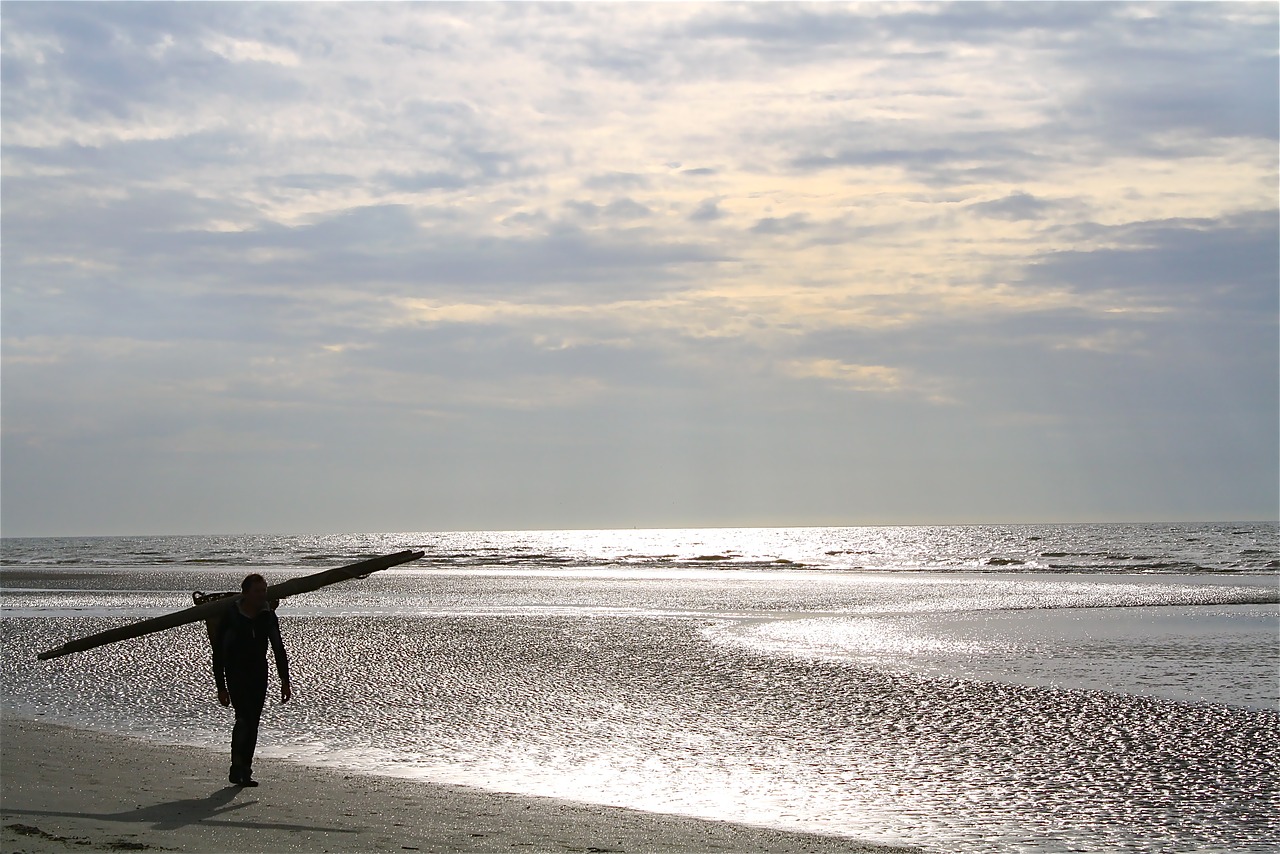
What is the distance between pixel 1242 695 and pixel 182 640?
66.5ft

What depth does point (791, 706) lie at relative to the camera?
16.2 meters

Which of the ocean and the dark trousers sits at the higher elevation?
the dark trousers

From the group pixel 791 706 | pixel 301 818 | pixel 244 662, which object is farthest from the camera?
pixel 791 706

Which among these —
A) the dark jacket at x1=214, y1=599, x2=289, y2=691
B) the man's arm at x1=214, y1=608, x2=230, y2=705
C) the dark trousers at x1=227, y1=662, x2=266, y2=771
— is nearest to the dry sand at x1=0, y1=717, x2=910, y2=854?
→ the dark trousers at x1=227, y1=662, x2=266, y2=771

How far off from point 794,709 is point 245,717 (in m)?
7.92

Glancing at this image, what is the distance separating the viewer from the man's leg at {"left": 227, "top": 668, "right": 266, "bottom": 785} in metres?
10.7

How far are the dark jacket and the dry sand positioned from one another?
1.10 meters

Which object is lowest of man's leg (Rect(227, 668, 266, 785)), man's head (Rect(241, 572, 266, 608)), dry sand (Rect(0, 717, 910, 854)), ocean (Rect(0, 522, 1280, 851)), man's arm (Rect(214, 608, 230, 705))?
ocean (Rect(0, 522, 1280, 851))

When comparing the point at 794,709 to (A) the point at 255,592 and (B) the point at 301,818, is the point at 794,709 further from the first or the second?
(B) the point at 301,818

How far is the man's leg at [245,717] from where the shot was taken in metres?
10.7

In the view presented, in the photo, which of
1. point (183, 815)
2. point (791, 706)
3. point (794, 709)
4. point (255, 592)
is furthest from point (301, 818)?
point (791, 706)

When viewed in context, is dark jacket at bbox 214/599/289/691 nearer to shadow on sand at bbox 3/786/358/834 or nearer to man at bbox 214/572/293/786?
man at bbox 214/572/293/786

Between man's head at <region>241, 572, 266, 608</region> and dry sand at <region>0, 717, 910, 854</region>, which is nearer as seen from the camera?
dry sand at <region>0, 717, 910, 854</region>

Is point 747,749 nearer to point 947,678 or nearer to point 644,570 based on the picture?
point 947,678
